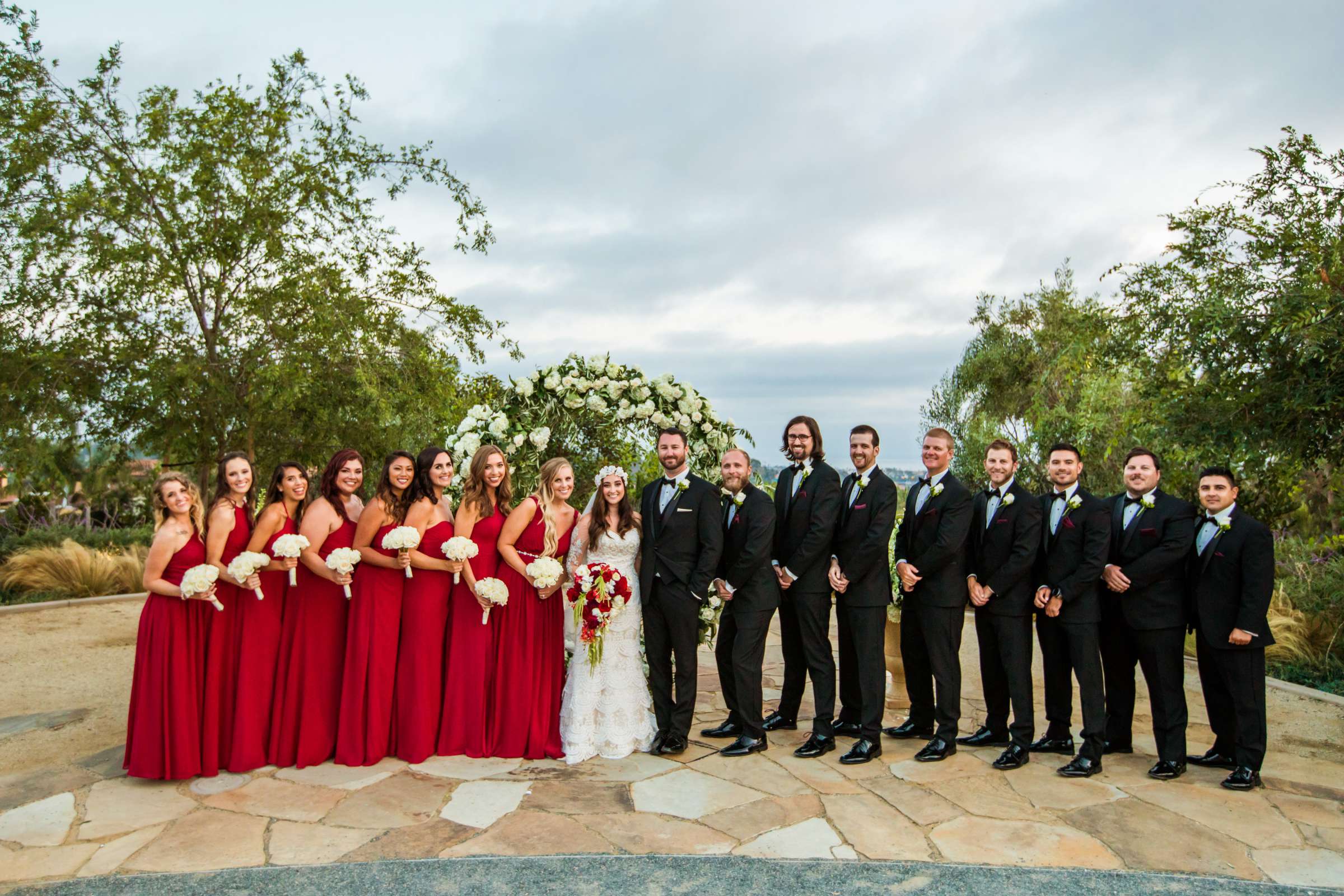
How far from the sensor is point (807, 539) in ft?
20.7

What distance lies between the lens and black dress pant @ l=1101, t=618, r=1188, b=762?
5859mm

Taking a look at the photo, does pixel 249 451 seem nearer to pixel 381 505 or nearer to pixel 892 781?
pixel 381 505

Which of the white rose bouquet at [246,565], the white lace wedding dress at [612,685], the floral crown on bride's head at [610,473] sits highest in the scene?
the floral crown on bride's head at [610,473]

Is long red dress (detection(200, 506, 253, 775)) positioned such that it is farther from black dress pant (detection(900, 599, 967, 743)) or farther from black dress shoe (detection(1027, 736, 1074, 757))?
black dress shoe (detection(1027, 736, 1074, 757))

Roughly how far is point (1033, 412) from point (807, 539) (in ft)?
53.3

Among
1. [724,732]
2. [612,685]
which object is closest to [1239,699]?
[724,732]

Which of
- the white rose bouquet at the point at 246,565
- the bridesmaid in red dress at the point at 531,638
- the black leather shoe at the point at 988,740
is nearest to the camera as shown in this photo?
the white rose bouquet at the point at 246,565

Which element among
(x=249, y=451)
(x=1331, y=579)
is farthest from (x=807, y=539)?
(x=249, y=451)

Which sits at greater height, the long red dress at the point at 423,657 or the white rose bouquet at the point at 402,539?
the white rose bouquet at the point at 402,539

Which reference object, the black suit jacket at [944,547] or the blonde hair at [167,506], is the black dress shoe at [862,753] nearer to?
the black suit jacket at [944,547]

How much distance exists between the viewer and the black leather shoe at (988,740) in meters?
6.58

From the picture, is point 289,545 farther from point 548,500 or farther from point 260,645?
point 548,500

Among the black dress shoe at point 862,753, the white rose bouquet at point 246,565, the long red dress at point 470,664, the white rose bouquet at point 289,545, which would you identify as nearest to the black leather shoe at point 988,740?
the black dress shoe at point 862,753

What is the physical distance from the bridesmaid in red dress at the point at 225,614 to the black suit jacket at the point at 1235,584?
5.98 m
